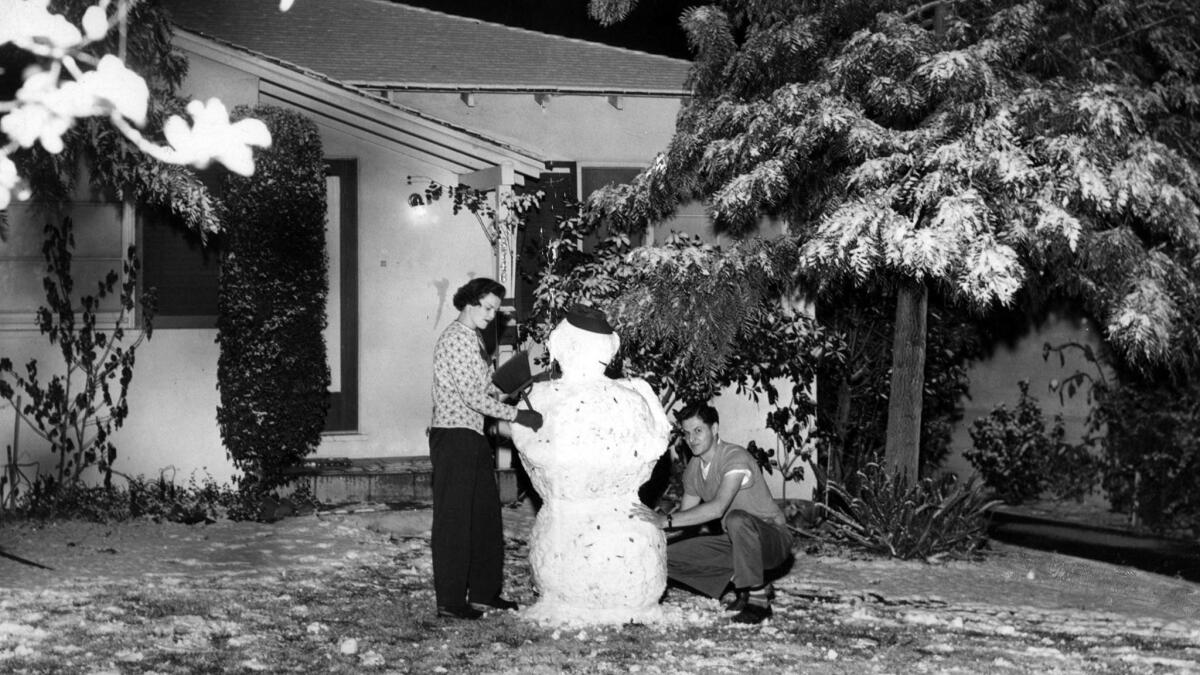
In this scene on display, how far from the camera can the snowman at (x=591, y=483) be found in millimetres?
6457

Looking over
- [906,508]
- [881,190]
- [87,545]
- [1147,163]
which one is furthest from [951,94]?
[87,545]

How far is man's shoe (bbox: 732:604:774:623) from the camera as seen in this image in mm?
6895

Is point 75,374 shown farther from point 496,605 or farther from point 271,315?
point 496,605

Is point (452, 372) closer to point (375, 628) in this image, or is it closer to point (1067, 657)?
point (375, 628)

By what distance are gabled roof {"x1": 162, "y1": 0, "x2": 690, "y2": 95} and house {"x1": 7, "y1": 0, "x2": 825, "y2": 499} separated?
12 cm

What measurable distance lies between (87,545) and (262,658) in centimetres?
Result: 325

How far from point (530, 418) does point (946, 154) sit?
131 inches

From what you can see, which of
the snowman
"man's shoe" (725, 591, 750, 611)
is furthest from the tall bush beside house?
"man's shoe" (725, 591, 750, 611)

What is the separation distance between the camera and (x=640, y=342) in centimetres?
989

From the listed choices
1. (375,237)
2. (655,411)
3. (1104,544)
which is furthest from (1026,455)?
(655,411)

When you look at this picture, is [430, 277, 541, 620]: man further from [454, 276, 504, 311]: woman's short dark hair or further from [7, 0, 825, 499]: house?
[7, 0, 825, 499]: house

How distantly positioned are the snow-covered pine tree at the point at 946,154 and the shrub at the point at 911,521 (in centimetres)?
26

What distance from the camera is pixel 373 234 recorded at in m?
11.2

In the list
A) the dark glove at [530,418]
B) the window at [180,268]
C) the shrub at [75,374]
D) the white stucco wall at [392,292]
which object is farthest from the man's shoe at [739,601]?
the shrub at [75,374]
